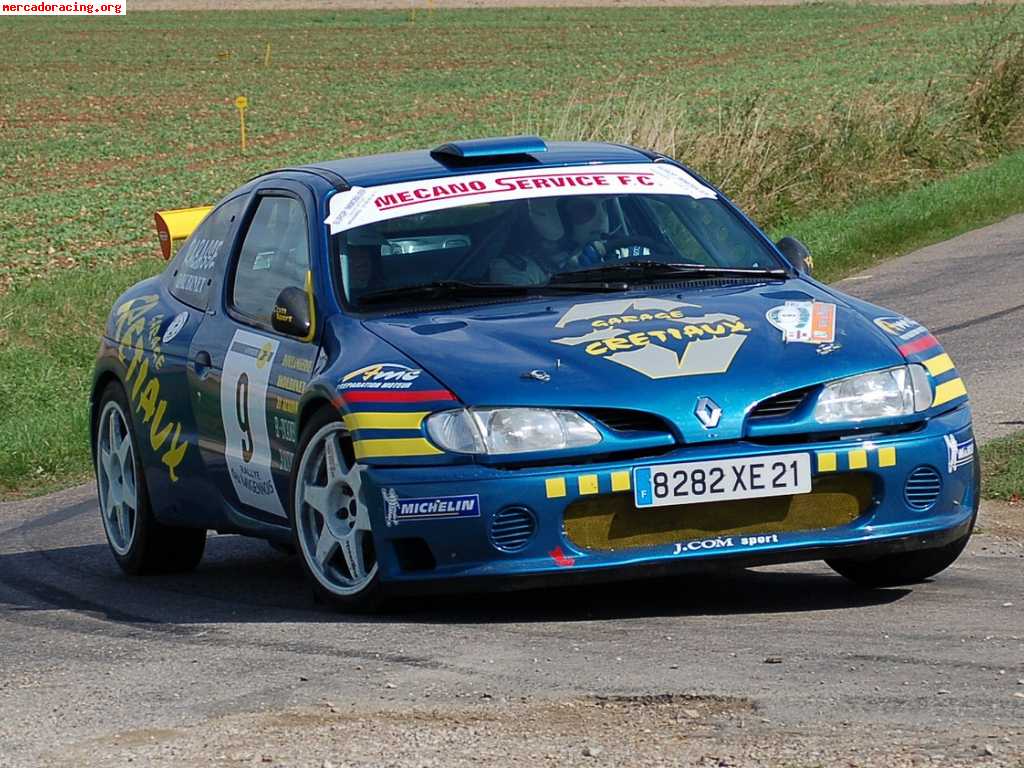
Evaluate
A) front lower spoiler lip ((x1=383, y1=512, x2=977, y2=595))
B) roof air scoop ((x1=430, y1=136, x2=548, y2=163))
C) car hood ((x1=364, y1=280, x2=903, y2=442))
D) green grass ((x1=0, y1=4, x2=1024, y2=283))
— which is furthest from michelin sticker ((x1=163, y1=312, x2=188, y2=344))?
green grass ((x1=0, y1=4, x2=1024, y2=283))

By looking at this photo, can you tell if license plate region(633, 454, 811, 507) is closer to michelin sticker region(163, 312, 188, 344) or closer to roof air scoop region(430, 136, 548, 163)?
roof air scoop region(430, 136, 548, 163)

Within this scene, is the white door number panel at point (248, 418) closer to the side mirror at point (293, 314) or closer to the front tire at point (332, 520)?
the side mirror at point (293, 314)

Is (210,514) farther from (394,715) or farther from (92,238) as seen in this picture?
(92,238)

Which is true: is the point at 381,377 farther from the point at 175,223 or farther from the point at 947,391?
the point at 175,223

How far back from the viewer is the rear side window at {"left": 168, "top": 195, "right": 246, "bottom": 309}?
26.9 feet

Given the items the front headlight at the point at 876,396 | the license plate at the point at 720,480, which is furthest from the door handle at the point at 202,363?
the front headlight at the point at 876,396

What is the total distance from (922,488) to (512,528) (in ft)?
4.24

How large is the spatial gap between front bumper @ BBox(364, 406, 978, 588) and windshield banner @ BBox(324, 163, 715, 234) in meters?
1.47

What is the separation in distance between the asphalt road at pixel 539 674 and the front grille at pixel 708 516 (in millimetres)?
275

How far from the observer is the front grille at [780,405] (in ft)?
20.3

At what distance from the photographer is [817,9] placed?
83375mm

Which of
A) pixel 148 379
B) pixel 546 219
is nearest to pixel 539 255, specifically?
pixel 546 219

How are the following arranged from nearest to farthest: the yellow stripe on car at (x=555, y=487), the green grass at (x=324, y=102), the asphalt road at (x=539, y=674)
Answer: the asphalt road at (x=539, y=674) → the yellow stripe on car at (x=555, y=487) → the green grass at (x=324, y=102)

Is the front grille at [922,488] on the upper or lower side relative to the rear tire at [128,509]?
upper
